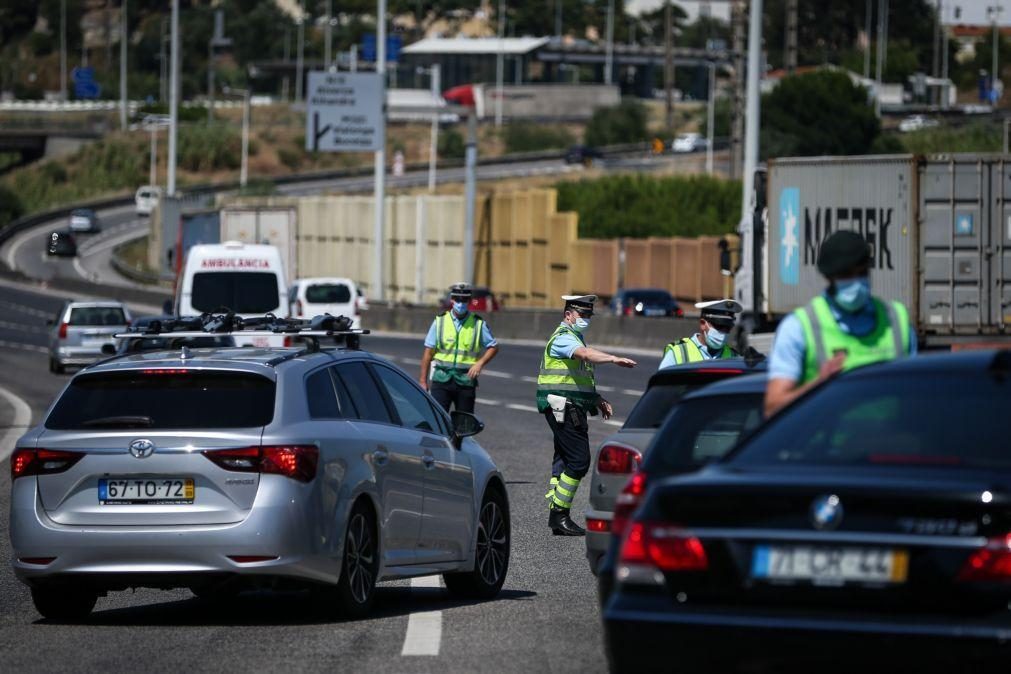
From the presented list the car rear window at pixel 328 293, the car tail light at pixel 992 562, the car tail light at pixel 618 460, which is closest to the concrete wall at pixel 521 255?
the car rear window at pixel 328 293

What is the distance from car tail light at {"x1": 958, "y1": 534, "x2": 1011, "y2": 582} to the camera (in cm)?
584

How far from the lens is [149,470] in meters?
9.94

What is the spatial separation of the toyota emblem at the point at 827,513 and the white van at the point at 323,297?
3973 centimetres

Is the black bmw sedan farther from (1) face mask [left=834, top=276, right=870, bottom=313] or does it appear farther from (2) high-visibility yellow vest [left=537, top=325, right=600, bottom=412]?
(2) high-visibility yellow vest [left=537, top=325, right=600, bottom=412]

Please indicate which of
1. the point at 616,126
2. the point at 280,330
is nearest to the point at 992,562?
the point at 280,330

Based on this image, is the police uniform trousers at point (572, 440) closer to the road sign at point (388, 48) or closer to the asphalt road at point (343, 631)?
the asphalt road at point (343, 631)

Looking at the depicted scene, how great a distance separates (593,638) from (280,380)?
1.98 m

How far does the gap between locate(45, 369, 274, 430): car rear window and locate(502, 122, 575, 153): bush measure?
133 m

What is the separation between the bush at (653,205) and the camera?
84875 millimetres

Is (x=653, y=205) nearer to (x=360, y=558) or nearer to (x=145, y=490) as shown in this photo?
(x=360, y=558)

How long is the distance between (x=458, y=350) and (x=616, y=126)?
429ft

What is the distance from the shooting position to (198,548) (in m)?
9.80

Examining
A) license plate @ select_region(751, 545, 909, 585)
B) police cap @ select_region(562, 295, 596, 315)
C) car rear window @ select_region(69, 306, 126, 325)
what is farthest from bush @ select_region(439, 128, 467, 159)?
license plate @ select_region(751, 545, 909, 585)

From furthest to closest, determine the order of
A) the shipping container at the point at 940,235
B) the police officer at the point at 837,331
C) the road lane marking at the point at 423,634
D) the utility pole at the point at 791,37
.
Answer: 1. the utility pole at the point at 791,37
2. the shipping container at the point at 940,235
3. the road lane marking at the point at 423,634
4. the police officer at the point at 837,331
